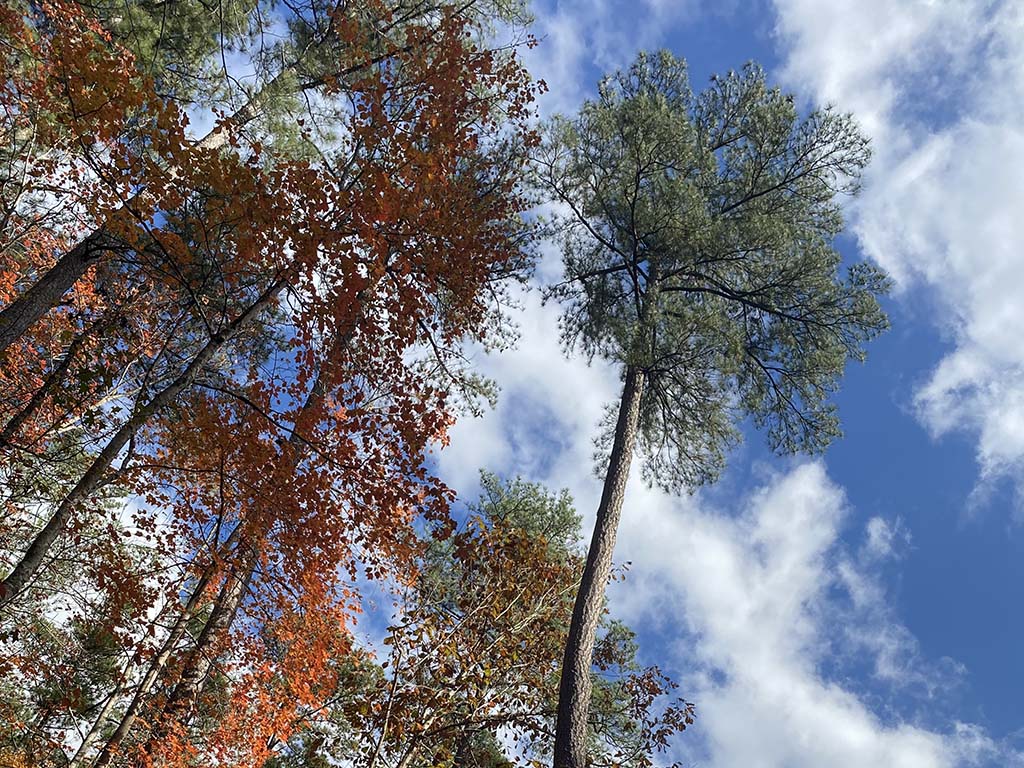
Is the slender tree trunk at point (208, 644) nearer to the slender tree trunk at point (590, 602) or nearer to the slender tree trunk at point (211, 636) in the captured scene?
the slender tree trunk at point (211, 636)

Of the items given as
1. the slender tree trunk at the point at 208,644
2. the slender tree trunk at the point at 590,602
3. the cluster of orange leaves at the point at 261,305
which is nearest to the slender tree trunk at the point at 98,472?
the cluster of orange leaves at the point at 261,305

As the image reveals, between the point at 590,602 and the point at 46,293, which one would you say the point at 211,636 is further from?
the point at 590,602

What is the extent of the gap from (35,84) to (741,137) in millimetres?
10861

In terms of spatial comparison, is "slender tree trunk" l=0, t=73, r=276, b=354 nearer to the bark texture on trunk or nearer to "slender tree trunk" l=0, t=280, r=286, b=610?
the bark texture on trunk

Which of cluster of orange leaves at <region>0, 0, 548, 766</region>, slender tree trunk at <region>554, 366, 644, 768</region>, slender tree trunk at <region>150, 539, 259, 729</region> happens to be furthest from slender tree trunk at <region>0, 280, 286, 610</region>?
slender tree trunk at <region>554, 366, 644, 768</region>

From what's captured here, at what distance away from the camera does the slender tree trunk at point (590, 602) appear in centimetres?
653

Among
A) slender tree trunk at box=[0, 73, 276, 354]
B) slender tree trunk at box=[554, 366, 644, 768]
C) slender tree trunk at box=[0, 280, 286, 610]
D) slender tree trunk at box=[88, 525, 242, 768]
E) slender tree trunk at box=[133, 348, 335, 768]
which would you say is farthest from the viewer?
slender tree trunk at box=[133, 348, 335, 768]

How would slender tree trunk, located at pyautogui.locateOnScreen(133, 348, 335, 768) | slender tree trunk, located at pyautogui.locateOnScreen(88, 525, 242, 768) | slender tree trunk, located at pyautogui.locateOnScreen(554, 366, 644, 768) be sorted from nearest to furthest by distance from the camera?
1. slender tree trunk, located at pyautogui.locateOnScreen(554, 366, 644, 768)
2. slender tree trunk, located at pyautogui.locateOnScreen(88, 525, 242, 768)
3. slender tree trunk, located at pyautogui.locateOnScreen(133, 348, 335, 768)

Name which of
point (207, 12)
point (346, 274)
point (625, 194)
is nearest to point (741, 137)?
point (625, 194)

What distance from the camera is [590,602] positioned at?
25.0ft

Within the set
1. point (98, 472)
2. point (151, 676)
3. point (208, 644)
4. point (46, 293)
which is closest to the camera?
point (98, 472)

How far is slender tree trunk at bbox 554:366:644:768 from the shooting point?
21.4ft

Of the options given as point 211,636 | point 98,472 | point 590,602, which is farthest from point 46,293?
point 590,602

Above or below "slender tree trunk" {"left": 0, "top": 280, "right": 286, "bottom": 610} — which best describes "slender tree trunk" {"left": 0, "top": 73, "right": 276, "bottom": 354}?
above
